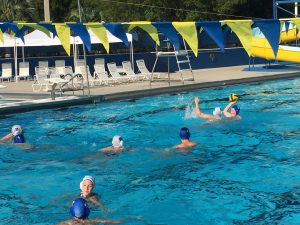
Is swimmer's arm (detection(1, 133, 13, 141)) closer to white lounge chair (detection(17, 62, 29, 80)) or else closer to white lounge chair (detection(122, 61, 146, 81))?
white lounge chair (detection(122, 61, 146, 81))

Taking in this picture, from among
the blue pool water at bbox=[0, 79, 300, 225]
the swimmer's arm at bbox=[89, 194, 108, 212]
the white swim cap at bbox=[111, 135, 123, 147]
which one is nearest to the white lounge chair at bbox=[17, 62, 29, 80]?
the blue pool water at bbox=[0, 79, 300, 225]

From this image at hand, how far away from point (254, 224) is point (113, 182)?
8.68 feet

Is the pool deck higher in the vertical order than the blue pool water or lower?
higher

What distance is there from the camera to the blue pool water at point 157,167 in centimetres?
697

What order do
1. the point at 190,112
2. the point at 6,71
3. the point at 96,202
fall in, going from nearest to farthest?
the point at 96,202, the point at 190,112, the point at 6,71

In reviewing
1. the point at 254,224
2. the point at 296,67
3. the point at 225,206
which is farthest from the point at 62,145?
the point at 296,67

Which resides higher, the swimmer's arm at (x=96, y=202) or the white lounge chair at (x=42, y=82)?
Result: the white lounge chair at (x=42, y=82)

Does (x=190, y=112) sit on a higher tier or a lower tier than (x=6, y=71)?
lower

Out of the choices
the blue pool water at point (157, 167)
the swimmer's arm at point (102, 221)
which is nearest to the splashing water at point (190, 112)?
the blue pool water at point (157, 167)

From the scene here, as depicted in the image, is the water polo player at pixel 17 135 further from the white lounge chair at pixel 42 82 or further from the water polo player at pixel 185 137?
the white lounge chair at pixel 42 82

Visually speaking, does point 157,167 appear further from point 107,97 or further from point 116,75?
point 116,75

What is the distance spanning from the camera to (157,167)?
894cm

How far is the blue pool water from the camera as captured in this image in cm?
697

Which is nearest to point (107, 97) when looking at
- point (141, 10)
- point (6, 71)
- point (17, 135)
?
point (17, 135)
